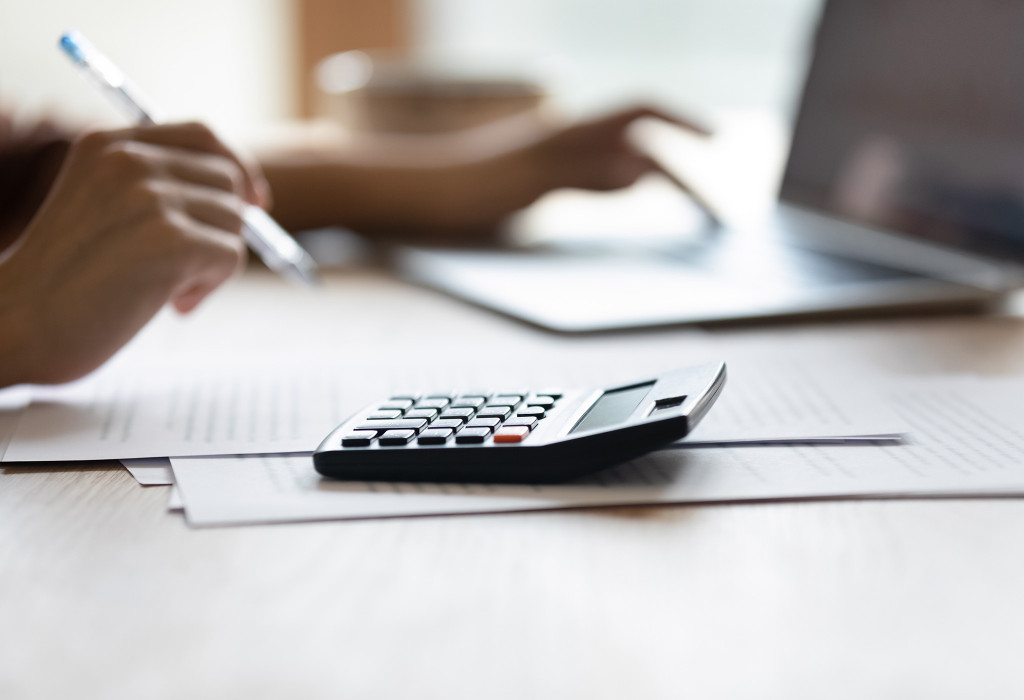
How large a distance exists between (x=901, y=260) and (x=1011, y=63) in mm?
184

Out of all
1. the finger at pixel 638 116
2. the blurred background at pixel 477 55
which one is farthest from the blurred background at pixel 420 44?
the finger at pixel 638 116

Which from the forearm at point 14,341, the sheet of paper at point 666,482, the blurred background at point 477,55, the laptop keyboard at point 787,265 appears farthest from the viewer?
the blurred background at point 477,55

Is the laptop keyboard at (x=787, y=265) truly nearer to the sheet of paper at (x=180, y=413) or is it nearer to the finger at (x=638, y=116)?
the finger at (x=638, y=116)

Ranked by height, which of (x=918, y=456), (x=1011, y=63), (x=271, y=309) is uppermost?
(x=1011, y=63)

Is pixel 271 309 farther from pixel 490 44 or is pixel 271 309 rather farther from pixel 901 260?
pixel 490 44

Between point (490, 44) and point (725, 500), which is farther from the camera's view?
point (490, 44)

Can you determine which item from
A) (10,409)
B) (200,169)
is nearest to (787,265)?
(200,169)

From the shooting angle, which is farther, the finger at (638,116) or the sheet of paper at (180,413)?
the finger at (638,116)

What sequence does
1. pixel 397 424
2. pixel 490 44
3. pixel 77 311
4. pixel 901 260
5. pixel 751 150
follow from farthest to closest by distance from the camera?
pixel 490 44 < pixel 751 150 < pixel 901 260 < pixel 77 311 < pixel 397 424

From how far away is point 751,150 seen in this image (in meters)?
1.53

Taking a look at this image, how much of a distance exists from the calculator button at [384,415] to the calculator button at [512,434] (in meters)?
0.05

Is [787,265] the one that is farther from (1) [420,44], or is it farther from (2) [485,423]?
(1) [420,44]

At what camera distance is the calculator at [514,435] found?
38 cm

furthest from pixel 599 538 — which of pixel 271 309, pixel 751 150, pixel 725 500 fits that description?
pixel 751 150
